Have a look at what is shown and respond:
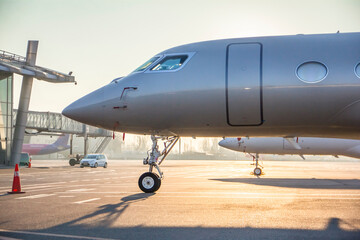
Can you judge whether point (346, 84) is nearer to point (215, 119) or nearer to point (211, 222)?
point (215, 119)

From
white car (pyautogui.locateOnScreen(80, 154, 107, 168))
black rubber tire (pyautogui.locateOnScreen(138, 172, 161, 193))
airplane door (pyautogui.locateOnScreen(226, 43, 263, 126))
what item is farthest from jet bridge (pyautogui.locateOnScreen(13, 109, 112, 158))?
airplane door (pyautogui.locateOnScreen(226, 43, 263, 126))

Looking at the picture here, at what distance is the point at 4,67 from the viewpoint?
1475 inches

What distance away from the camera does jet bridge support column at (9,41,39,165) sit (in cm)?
4159

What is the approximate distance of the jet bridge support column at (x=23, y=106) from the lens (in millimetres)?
41594

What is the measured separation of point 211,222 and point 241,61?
14.2 feet

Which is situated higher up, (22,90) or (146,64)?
(22,90)

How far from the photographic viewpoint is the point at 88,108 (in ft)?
33.7

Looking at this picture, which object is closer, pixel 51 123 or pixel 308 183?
pixel 308 183

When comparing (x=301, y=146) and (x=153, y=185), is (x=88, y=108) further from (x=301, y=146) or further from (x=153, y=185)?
(x=301, y=146)

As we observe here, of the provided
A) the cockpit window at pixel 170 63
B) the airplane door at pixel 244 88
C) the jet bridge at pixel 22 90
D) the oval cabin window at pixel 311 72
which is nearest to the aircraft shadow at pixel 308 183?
the airplane door at pixel 244 88

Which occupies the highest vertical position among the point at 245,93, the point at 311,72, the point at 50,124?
the point at 50,124

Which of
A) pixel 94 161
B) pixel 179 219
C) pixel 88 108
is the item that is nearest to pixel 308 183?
pixel 88 108

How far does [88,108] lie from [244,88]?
14.7 ft

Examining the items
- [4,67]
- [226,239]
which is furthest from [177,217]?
[4,67]
